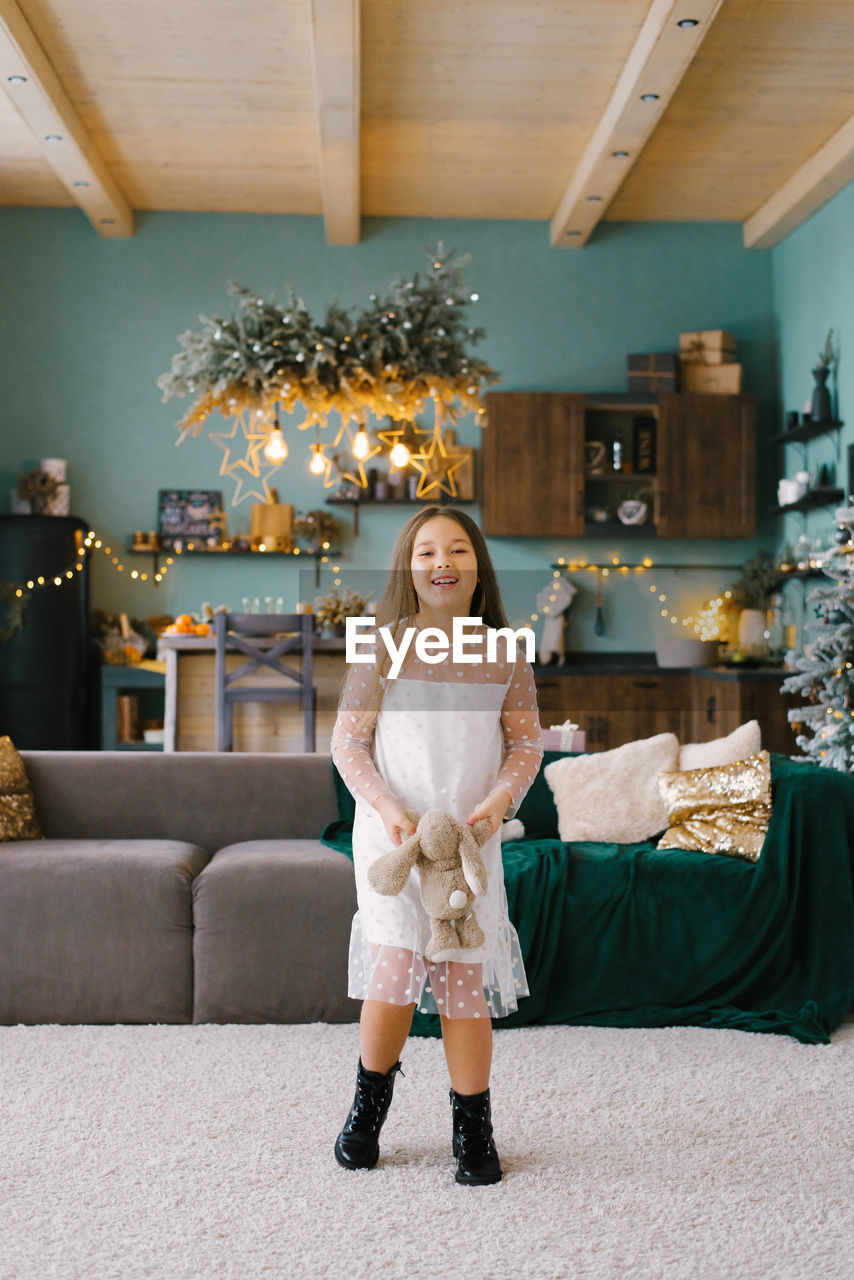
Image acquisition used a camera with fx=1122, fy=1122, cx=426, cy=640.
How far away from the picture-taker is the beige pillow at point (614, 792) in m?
3.23

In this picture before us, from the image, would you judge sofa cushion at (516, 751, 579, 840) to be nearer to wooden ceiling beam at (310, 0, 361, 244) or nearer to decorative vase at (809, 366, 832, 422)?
wooden ceiling beam at (310, 0, 361, 244)

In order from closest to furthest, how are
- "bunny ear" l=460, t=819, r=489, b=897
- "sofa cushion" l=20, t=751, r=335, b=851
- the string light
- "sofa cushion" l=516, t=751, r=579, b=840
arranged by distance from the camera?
"bunny ear" l=460, t=819, r=489, b=897 → "sofa cushion" l=20, t=751, r=335, b=851 → "sofa cushion" l=516, t=751, r=579, b=840 → the string light

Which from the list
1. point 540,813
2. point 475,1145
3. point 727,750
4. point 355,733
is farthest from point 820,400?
point 475,1145

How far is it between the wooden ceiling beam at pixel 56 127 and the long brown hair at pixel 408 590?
336 cm

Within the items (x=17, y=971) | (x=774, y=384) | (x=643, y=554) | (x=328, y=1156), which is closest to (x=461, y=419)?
(x=643, y=554)

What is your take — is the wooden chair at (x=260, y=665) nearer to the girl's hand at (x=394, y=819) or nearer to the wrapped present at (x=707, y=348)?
the girl's hand at (x=394, y=819)

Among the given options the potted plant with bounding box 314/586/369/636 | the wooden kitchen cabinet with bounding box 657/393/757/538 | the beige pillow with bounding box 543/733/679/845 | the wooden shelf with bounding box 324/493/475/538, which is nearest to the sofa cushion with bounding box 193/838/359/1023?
the beige pillow with bounding box 543/733/679/845

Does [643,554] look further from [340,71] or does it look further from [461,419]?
[340,71]

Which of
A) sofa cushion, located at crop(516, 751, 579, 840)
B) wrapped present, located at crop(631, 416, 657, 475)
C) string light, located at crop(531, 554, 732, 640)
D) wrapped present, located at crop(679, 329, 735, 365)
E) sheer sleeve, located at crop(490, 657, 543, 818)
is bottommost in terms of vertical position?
sofa cushion, located at crop(516, 751, 579, 840)

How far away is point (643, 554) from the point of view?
6.80 metres

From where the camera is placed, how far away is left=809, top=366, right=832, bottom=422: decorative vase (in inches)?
230

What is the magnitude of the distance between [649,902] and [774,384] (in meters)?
4.76

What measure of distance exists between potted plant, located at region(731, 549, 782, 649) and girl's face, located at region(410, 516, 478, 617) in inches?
183

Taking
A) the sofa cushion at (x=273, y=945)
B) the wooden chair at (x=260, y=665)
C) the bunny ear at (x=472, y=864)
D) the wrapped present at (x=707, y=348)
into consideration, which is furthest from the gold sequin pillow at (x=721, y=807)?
the wrapped present at (x=707, y=348)
